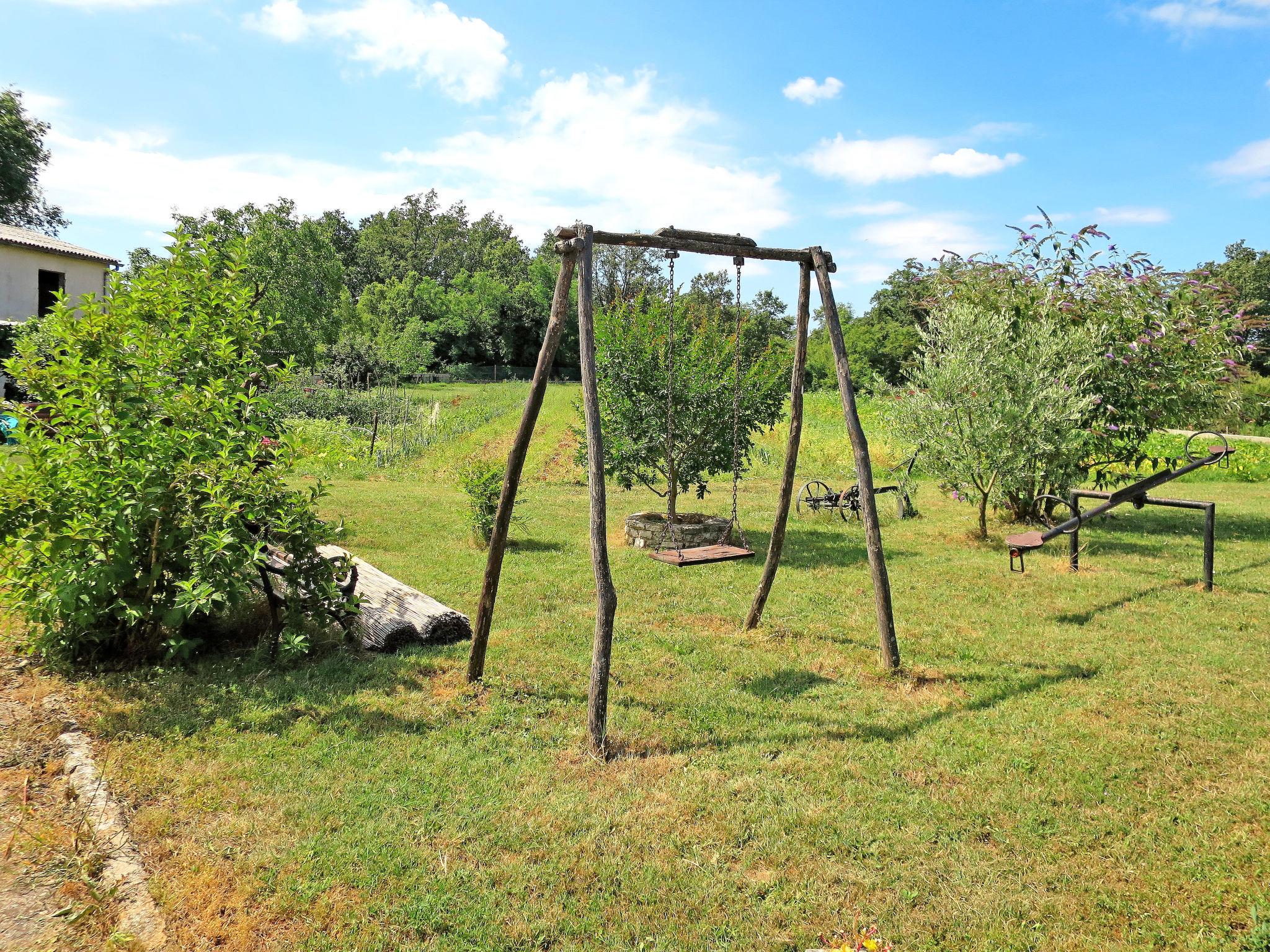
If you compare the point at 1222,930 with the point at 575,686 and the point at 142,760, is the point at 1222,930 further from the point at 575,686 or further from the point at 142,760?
the point at 142,760

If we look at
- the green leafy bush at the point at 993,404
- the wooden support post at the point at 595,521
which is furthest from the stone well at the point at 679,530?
the wooden support post at the point at 595,521

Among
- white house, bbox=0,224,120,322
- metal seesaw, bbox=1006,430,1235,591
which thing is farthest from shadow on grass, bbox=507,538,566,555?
white house, bbox=0,224,120,322

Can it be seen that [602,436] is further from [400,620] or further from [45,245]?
[45,245]

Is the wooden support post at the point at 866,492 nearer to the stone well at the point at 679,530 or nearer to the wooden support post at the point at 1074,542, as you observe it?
the stone well at the point at 679,530

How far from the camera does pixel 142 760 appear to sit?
4727mm

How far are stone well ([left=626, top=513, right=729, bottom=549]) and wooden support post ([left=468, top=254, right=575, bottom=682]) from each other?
4701mm

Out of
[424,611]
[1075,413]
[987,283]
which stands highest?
[987,283]

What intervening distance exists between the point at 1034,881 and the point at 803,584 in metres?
5.85

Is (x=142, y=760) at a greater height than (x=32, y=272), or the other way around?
(x=32, y=272)

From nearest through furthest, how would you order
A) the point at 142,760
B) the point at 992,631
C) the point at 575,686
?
the point at 142,760, the point at 575,686, the point at 992,631

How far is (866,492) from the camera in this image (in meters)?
6.64

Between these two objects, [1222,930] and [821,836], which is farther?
[821,836]

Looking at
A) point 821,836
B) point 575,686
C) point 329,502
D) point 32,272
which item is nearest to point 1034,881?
point 821,836

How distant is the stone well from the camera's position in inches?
433
